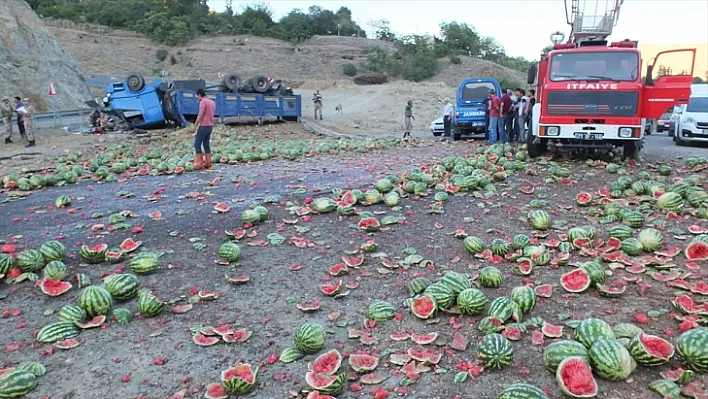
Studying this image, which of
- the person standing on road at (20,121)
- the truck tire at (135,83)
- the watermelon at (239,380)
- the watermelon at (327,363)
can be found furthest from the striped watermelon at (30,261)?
the truck tire at (135,83)

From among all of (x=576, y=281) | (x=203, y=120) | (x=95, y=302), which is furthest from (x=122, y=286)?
(x=203, y=120)

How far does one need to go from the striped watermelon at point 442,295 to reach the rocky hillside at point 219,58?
4707 centimetres

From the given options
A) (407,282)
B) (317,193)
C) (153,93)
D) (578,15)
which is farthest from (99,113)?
(407,282)

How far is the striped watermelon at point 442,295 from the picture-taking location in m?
4.27

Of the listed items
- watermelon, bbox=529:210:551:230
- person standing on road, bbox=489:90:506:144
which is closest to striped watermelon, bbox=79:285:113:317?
watermelon, bbox=529:210:551:230

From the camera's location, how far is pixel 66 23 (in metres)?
60.4

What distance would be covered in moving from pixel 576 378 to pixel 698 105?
20.8 meters

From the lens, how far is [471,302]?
13.5 ft

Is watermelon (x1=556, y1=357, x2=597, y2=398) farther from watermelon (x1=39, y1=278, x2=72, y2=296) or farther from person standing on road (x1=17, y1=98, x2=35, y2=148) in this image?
person standing on road (x1=17, y1=98, x2=35, y2=148)

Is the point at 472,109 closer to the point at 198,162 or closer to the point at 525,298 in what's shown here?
the point at 198,162

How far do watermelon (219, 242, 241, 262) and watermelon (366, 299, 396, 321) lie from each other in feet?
6.12

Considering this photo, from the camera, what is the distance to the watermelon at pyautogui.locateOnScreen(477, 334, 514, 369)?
3391 mm

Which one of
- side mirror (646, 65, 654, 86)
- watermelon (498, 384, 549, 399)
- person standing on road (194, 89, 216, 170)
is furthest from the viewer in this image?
person standing on road (194, 89, 216, 170)

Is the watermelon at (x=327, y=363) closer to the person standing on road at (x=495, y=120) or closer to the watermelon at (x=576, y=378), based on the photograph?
the watermelon at (x=576, y=378)
